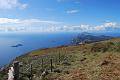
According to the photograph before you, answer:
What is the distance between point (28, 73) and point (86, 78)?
5610mm

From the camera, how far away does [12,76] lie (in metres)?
10.5

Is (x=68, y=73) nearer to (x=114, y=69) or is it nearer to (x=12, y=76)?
(x=114, y=69)

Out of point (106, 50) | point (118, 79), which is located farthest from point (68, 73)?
point (106, 50)

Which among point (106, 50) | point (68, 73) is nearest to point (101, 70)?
point (68, 73)

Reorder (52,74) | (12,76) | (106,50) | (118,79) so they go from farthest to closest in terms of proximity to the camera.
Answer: (106,50) < (52,74) < (118,79) < (12,76)

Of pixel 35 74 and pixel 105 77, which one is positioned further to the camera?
pixel 35 74

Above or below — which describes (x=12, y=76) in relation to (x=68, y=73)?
above

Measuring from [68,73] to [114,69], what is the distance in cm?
428

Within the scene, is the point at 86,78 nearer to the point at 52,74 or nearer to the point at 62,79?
the point at 62,79

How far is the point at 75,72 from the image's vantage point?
22.0 metres

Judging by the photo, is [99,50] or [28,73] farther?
[99,50]

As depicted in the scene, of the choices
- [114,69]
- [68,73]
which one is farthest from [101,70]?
[68,73]

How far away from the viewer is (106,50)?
38344 mm

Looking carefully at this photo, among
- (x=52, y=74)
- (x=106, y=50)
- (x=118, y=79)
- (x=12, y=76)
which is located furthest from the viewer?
(x=106, y=50)
